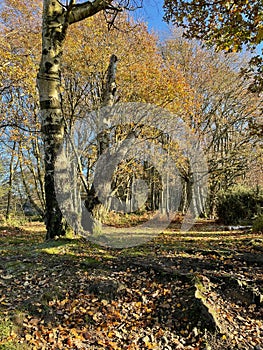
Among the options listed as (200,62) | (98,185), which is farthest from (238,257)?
(200,62)

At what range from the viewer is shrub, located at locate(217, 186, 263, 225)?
1291cm

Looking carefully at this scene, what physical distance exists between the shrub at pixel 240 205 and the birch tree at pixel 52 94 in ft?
32.3

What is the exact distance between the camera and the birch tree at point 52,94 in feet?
16.6

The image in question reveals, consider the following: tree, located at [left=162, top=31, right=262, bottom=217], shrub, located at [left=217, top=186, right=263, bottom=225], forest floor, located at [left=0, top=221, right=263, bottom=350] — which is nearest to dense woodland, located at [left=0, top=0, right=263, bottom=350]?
forest floor, located at [left=0, top=221, right=263, bottom=350]

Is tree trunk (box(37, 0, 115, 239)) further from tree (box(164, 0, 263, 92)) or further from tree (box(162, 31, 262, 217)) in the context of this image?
tree (box(162, 31, 262, 217))

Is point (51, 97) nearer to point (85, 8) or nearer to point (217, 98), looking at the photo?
point (85, 8)

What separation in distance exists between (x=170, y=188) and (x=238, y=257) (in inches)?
696

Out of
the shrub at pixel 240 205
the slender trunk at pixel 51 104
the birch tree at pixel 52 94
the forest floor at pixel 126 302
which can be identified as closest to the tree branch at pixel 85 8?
the birch tree at pixel 52 94

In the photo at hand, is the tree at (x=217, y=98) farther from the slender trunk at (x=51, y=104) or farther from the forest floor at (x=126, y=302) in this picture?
the forest floor at (x=126, y=302)

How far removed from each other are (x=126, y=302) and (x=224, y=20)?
16.5 feet

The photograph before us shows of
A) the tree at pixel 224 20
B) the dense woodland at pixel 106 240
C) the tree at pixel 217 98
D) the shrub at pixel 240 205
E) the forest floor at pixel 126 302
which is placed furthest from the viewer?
the tree at pixel 217 98

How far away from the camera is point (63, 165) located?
516 cm

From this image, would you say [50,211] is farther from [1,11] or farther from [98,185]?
[1,11]

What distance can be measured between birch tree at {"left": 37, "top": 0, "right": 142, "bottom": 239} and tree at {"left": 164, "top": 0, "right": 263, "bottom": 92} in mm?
1109
